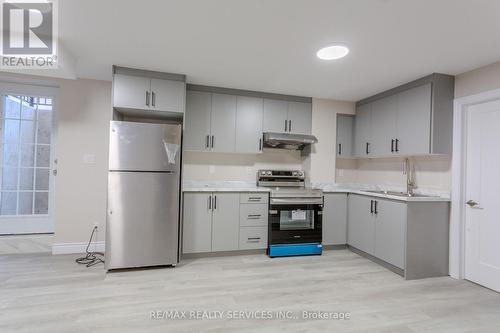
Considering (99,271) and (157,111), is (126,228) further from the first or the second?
(157,111)

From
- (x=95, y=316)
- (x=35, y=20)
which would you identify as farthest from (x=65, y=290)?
(x=35, y=20)

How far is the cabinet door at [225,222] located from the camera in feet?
11.4

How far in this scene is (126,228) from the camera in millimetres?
2943

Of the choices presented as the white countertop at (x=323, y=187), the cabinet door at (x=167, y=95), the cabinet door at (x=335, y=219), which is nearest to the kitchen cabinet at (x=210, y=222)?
the white countertop at (x=323, y=187)

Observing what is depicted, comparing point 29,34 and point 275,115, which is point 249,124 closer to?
point 275,115

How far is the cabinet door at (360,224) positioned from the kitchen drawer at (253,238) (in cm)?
131

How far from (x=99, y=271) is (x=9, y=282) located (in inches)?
30.5

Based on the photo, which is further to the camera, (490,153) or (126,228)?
(126,228)

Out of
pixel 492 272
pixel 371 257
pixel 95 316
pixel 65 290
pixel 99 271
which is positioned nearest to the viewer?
pixel 95 316

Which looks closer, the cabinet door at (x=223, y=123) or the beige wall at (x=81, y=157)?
the beige wall at (x=81, y=157)

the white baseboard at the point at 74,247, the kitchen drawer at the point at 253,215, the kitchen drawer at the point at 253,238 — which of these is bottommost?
the white baseboard at the point at 74,247

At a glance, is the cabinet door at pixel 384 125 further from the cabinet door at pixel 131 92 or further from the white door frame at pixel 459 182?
the cabinet door at pixel 131 92

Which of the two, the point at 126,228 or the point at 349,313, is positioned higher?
the point at 126,228

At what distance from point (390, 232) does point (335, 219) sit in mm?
878
